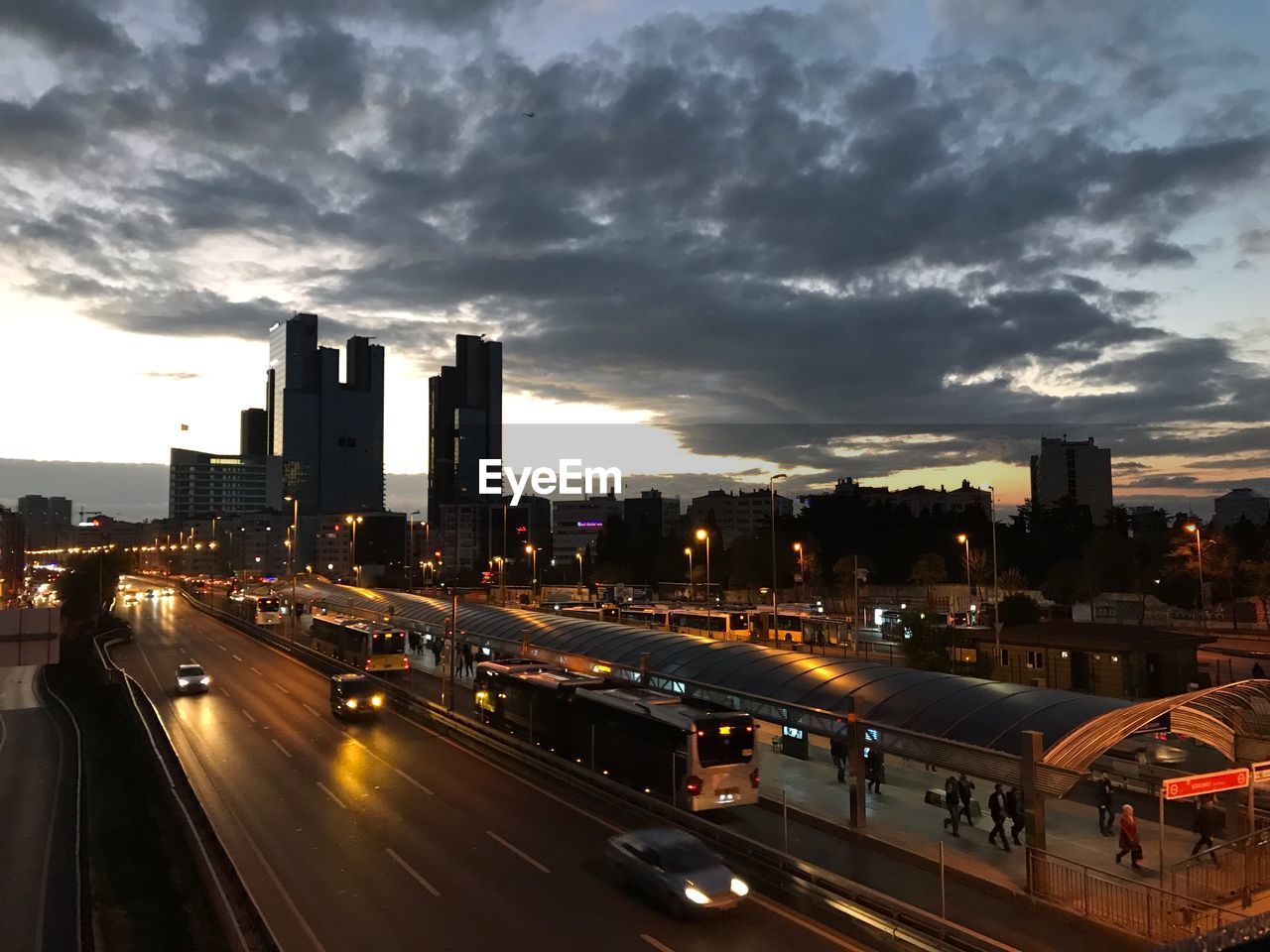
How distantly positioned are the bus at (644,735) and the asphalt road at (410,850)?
222 centimetres

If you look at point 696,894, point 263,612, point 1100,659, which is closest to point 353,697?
point 696,894

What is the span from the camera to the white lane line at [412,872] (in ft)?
56.4

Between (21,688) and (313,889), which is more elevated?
(313,889)

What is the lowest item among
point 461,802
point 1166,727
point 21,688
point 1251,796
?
point 21,688

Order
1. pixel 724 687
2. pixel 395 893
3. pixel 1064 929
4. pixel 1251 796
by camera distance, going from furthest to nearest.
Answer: pixel 724 687 < pixel 1251 796 < pixel 395 893 < pixel 1064 929

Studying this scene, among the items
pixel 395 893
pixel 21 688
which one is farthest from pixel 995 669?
pixel 21 688

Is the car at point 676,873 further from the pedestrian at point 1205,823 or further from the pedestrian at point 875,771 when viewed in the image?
the pedestrian at point 1205,823

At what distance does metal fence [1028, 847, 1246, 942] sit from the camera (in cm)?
1440

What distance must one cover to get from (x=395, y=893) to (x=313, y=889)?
1.74m

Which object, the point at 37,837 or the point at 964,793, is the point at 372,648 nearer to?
the point at 37,837

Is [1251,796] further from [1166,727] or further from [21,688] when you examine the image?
[21,688]

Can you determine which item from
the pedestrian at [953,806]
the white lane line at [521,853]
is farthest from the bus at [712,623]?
the white lane line at [521,853]

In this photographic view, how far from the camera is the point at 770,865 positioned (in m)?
17.9

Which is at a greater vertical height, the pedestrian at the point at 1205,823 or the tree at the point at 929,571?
the tree at the point at 929,571
